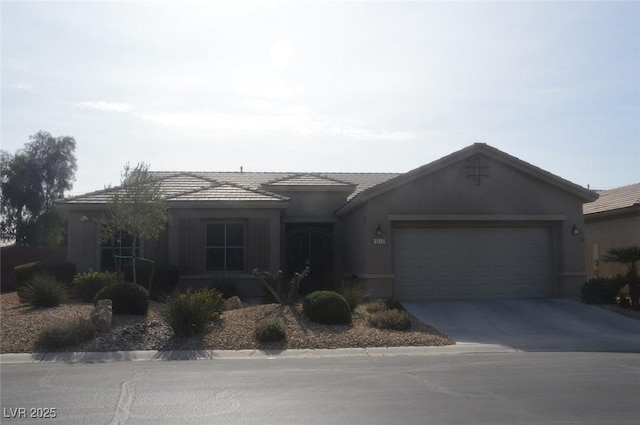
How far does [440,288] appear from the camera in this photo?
20.1 meters

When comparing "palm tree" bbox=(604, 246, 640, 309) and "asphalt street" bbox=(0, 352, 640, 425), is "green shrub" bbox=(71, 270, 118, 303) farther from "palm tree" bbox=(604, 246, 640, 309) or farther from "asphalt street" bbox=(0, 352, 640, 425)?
"palm tree" bbox=(604, 246, 640, 309)

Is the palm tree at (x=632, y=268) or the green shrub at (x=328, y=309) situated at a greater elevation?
the palm tree at (x=632, y=268)

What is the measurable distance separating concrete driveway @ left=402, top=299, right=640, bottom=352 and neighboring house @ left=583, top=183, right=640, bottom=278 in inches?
185

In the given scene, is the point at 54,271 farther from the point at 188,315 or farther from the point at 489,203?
the point at 489,203

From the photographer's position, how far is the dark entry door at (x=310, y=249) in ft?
81.3

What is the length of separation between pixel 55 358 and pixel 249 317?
4531 millimetres

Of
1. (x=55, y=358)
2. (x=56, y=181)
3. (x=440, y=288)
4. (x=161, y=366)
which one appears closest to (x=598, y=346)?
(x=440, y=288)

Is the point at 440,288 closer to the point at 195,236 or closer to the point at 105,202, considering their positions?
the point at 195,236

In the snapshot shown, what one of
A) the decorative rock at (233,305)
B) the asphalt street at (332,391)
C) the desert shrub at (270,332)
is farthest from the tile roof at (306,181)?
the asphalt street at (332,391)

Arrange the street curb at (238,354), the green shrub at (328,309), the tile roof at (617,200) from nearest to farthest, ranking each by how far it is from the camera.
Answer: the street curb at (238,354) < the green shrub at (328,309) < the tile roof at (617,200)

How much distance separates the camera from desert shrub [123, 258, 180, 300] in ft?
65.2

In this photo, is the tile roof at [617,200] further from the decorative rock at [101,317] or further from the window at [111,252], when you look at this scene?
the decorative rock at [101,317]

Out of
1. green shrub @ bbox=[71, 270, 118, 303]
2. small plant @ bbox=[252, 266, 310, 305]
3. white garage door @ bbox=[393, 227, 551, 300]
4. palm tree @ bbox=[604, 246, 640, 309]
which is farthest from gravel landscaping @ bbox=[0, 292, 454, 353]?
palm tree @ bbox=[604, 246, 640, 309]

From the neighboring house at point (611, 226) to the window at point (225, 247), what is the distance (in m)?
11.9
